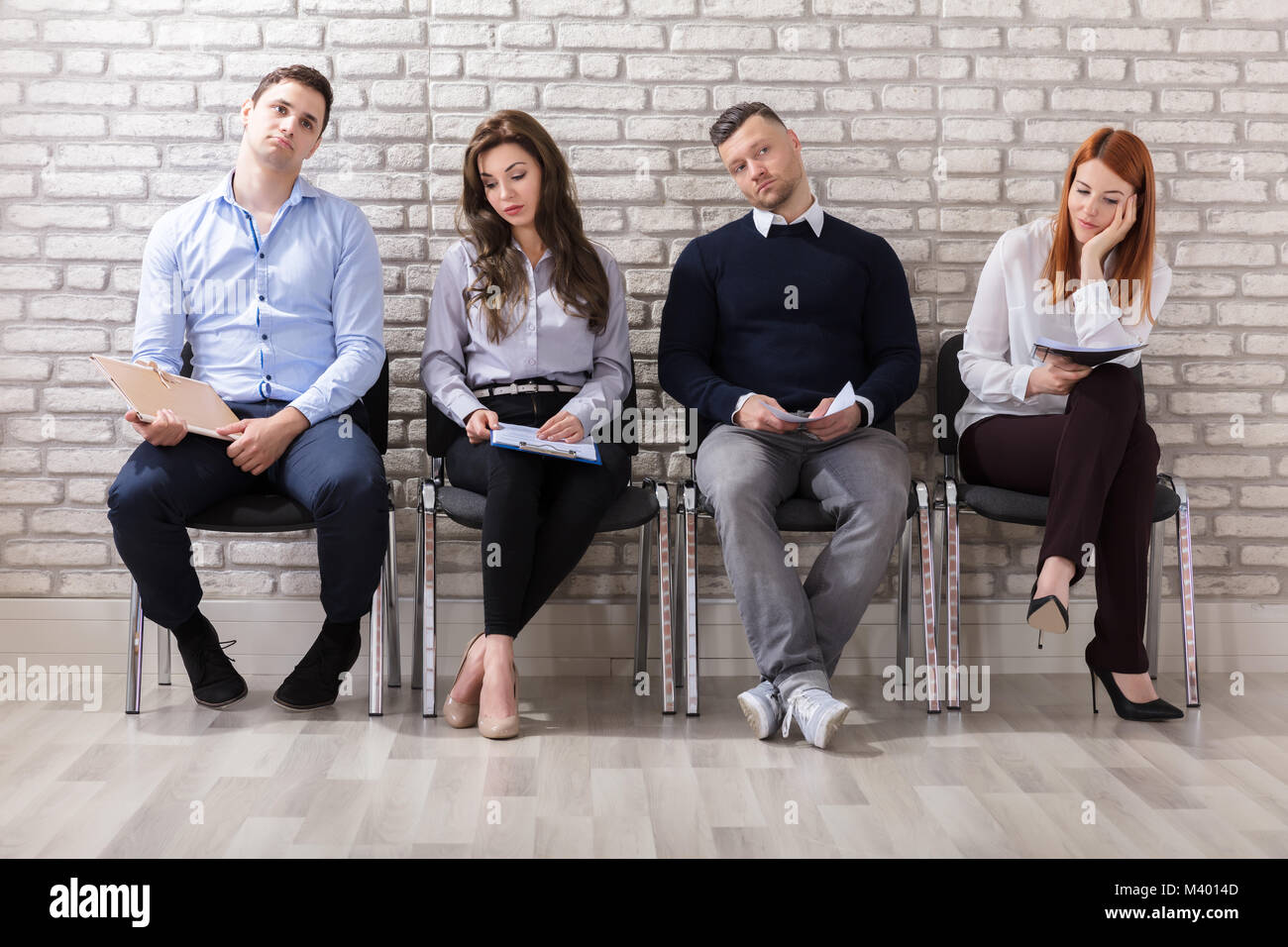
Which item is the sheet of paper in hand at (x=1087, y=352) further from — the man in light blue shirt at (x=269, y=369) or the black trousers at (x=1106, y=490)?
→ the man in light blue shirt at (x=269, y=369)

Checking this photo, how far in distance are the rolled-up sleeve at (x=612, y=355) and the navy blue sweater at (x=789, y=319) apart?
100 millimetres

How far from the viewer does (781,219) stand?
2906 millimetres

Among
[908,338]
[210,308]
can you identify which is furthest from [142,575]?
[908,338]

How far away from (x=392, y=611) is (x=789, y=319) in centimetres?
127

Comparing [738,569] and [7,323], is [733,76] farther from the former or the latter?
[7,323]

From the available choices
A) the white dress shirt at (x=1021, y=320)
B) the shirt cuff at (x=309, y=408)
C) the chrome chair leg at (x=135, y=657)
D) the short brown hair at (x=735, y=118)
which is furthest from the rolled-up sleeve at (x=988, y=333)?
the chrome chair leg at (x=135, y=657)

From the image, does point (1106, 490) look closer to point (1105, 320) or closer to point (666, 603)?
point (1105, 320)

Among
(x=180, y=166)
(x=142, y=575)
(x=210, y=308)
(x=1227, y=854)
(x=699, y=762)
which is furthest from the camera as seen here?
(x=180, y=166)

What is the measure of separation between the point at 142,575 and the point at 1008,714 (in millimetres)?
2055

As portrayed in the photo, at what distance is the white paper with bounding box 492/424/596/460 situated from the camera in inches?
100

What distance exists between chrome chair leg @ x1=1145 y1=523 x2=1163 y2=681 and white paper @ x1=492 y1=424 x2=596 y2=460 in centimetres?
154

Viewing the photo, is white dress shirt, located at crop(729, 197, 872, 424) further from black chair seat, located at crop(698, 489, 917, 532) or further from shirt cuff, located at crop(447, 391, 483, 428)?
shirt cuff, located at crop(447, 391, 483, 428)

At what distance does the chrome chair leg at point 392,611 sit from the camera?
2.77 m

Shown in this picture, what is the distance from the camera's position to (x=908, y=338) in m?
2.89
